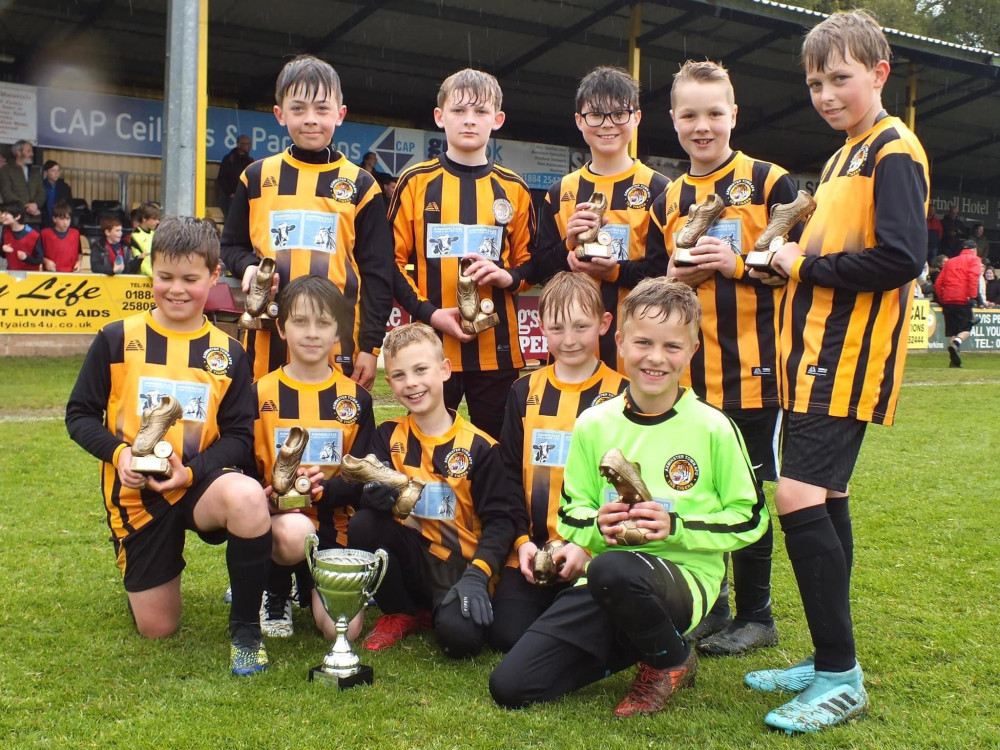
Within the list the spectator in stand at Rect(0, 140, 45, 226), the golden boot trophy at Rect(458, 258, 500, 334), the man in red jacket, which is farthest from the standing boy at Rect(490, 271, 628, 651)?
the man in red jacket

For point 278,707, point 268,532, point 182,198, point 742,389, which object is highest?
point 182,198

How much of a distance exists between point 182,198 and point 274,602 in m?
5.59

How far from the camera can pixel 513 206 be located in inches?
154

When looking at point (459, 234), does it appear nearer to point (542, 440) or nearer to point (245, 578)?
point (542, 440)

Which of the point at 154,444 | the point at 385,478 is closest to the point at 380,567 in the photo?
the point at 385,478

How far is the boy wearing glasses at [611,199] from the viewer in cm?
358

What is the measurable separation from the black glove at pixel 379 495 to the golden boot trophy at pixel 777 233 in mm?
1374

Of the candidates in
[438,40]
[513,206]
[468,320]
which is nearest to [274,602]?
[468,320]

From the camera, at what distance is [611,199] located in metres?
3.73

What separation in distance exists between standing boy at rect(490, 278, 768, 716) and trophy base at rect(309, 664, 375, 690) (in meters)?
0.40

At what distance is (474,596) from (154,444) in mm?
1111

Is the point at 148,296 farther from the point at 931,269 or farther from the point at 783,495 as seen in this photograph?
the point at 931,269

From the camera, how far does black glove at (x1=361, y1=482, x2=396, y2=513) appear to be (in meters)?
3.15

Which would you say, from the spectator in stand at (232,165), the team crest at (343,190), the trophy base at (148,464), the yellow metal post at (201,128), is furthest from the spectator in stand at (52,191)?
the trophy base at (148,464)
